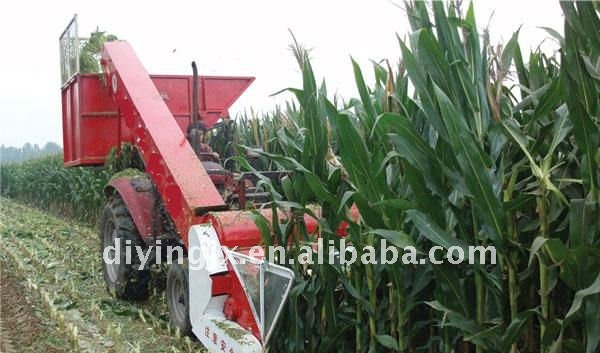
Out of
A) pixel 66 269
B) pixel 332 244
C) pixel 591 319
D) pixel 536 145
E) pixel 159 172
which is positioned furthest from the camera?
pixel 66 269

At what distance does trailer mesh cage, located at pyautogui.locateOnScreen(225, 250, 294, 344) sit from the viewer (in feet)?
9.95

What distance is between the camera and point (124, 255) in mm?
5141

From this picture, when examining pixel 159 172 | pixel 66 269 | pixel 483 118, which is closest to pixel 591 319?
pixel 483 118

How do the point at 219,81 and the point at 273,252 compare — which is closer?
the point at 273,252

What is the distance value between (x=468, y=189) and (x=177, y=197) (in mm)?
2581

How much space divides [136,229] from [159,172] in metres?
0.86

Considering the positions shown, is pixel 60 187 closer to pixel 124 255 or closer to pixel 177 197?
pixel 124 255

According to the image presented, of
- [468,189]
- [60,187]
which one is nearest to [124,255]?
[468,189]

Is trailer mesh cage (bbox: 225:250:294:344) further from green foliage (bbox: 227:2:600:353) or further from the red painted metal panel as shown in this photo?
the red painted metal panel

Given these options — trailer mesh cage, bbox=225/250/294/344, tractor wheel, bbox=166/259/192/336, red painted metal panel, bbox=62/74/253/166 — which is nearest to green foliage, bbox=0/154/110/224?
red painted metal panel, bbox=62/74/253/166

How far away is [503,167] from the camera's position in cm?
218

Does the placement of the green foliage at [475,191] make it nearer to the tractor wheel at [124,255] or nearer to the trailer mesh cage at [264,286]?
the trailer mesh cage at [264,286]

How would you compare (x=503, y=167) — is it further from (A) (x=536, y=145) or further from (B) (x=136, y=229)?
(B) (x=136, y=229)

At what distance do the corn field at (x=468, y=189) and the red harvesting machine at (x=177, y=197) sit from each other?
51cm
